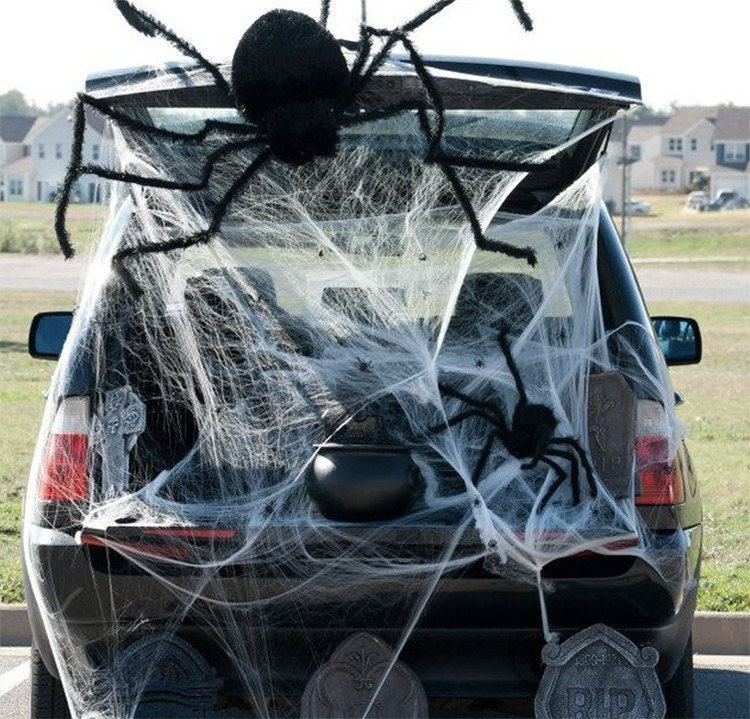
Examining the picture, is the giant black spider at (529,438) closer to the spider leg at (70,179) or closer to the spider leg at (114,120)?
the spider leg at (114,120)

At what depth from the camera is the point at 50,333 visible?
496cm

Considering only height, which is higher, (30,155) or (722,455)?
(722,455)

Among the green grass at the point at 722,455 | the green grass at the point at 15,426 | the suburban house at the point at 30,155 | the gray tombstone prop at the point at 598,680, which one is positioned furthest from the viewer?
the suburban house at the point at 30,155

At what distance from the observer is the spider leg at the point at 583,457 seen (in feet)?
12.8

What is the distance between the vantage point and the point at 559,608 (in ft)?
12.6

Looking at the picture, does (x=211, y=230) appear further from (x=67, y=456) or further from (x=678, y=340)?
(x=678, y=340)

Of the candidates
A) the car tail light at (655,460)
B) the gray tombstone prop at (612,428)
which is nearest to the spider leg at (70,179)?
the gray tombstone prop at (612,428)

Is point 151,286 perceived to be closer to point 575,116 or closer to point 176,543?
point 176,543

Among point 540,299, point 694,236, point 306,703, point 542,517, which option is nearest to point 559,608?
point 542,517

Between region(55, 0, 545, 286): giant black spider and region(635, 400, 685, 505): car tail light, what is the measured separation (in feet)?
1.65

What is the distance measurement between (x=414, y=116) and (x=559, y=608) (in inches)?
50.2

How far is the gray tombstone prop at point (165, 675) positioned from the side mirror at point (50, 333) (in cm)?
137

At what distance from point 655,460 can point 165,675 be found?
4.42ft

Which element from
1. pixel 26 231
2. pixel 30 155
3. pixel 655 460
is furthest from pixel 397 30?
pixel 30 155
